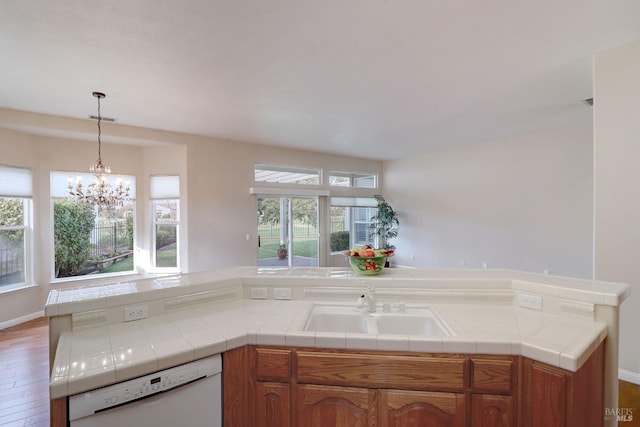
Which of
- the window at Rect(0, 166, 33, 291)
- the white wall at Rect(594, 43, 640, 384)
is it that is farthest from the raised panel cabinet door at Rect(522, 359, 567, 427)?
the window at Rect(0, 166, 33, 291)

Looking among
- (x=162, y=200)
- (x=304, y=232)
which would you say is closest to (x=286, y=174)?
(x=304, y=232)

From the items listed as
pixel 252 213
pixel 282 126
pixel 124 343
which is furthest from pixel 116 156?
pixel 124 343

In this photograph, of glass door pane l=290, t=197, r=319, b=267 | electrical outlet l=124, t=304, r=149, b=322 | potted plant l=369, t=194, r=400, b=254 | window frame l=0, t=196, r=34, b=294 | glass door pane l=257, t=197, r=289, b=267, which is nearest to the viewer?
electrical outlet l=124, t=304, r=149, b=322

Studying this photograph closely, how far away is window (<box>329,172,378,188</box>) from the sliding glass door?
746 millimetres

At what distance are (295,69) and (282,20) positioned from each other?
0.69m

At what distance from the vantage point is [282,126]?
15.2 feet

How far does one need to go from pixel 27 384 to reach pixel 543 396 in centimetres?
382

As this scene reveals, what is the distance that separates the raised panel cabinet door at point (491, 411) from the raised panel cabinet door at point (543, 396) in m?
0.06

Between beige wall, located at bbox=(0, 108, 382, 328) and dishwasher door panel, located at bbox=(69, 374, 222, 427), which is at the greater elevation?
beige wall, located at bbox=(0, 108, 382, 328)

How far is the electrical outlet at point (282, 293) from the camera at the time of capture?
6.53ft

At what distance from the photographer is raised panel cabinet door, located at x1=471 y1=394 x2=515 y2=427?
1253 millimetres

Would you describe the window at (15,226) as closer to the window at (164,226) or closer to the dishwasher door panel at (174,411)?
the window at (164,226)

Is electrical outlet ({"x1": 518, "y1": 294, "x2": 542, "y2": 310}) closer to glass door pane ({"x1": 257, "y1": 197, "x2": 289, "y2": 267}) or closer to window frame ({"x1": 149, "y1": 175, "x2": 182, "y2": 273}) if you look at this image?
glass door pane ({"x1": 257, "y1": 197, "x2": 289, "y2": 267})

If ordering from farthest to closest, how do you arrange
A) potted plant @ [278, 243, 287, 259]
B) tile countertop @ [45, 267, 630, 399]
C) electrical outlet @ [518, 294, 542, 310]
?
1. potted plant @ [278, 243, 287, 259]
2. electrical outlet @ [518, 294, 542, 310]
3. tile countertop @ [45, 267, 630, 399]
